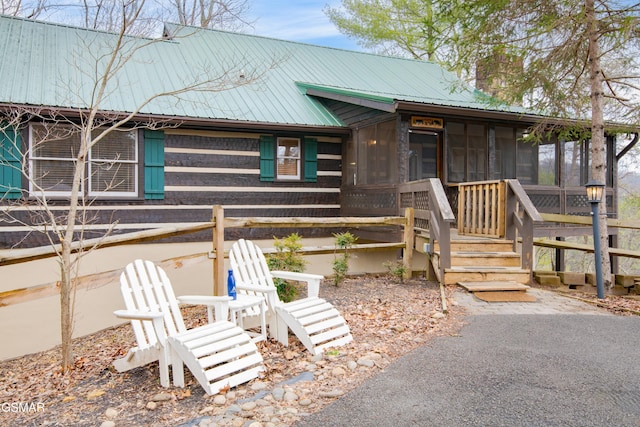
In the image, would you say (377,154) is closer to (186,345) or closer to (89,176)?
(89,176)

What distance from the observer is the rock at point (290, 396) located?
3580 mm

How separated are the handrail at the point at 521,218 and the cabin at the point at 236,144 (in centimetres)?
154

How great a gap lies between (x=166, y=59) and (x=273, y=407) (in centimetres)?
1002

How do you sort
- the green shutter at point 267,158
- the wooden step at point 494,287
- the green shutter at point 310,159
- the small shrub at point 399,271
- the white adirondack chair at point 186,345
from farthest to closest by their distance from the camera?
the green shutter at point 310,159 → the green shutter at point 267,158 → the small shrub at point 399,271 → the wooden step at point 494,287 → the white adirondack chair at point 186,345

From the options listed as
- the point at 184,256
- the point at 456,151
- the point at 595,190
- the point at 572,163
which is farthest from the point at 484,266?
Result: the point at 572,163

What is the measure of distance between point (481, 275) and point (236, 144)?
5536mm

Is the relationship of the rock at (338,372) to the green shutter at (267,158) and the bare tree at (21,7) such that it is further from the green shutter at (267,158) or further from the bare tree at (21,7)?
the bare tree at (21,7)

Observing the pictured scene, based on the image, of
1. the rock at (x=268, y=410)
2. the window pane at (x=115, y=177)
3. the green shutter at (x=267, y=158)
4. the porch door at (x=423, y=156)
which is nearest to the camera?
the rock at (x=268, y=410)

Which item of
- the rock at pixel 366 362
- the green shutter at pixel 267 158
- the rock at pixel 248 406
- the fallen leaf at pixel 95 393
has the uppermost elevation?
the green shutter at pixel 267 158

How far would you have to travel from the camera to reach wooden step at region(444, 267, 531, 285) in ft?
24.2

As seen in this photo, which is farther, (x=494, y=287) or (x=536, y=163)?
(x=536, y=163)

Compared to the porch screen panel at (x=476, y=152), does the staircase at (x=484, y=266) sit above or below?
below

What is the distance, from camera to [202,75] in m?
11.3

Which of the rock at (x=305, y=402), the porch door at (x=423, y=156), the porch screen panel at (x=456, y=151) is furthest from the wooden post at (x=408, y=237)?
the rock at (x=305, y=402)
